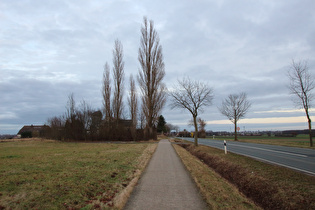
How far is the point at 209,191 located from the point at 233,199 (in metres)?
0.77

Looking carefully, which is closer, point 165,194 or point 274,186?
point 165,194

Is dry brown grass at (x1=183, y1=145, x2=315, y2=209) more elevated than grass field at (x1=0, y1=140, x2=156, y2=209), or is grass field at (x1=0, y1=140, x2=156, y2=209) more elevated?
grass field at (x1=0, y1=140, x2=156, y2=209)

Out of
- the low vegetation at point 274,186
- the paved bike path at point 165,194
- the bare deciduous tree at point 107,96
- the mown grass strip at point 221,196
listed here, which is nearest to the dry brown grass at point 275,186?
the low vegetation at point 274,186

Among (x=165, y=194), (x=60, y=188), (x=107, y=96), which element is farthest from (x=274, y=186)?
(x=107, y=96)

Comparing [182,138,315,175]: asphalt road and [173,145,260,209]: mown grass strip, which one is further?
[182,138,315,175]: asphalt road

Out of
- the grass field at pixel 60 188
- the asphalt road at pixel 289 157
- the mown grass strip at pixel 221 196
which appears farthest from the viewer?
the asphalt road at pixel 289 157

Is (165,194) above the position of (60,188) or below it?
below

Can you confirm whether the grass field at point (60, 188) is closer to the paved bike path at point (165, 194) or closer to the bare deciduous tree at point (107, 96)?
the paved bike path at point (165, 194)

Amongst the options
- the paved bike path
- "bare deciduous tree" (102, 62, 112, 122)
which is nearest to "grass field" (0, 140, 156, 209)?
the paved bike path

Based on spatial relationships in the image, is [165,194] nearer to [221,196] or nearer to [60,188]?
[221,196]

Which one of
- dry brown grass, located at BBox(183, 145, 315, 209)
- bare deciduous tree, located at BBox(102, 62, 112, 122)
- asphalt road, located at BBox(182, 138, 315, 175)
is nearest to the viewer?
dry brown grass, located at BBox(183, 145, 315, 209)

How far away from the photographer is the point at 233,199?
5.83 meters

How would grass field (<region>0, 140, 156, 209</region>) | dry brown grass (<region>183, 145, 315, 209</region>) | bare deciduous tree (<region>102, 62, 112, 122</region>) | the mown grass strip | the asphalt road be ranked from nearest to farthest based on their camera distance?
1. grass field (<region>0, 140, 156, 209</region>)
2. the mown grass strip
3. dry brown grass (<region>183, 145, 315, 209</region>)
4. the asphalt road
5. bare deciduous tree (<region>102, 62, 112, 122</region>)

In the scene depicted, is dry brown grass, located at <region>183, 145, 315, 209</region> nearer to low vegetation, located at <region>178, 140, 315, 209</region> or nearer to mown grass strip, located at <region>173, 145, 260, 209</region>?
low vegetation, located at <region>178, 140, 315, 209</region>
